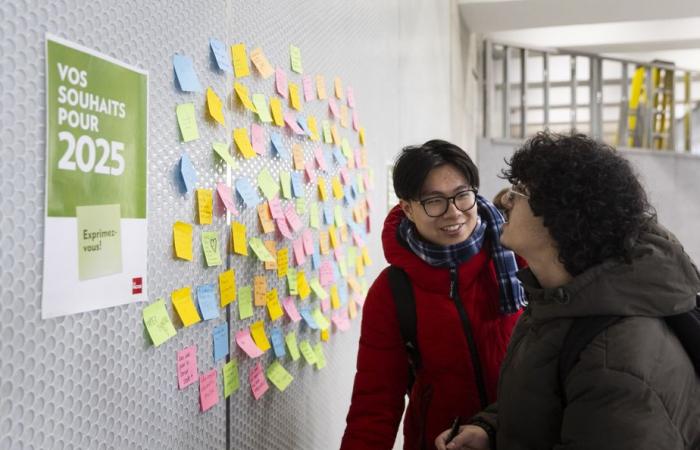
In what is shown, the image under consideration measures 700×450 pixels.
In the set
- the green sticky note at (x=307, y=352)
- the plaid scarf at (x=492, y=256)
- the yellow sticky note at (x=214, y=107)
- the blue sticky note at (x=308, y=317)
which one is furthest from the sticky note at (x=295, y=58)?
the green sticky note at (x=307, y=352)

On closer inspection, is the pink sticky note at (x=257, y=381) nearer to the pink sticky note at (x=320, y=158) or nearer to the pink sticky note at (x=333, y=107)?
the pink sticky note at (x=320, y=158)

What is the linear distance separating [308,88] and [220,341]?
864 mm

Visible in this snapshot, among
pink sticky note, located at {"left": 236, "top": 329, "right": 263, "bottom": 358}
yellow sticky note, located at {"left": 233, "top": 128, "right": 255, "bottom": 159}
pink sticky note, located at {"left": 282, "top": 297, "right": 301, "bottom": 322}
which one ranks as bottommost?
pink sticky note, located at {"left": 236, "top": 329, "right": 263, "bottom": 358}

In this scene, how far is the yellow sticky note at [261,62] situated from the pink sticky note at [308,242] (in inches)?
19.9

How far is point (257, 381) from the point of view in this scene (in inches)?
61.9

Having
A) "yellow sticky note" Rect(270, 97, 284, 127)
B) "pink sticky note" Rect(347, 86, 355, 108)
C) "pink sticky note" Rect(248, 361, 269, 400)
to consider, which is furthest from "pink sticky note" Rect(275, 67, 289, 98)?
"pink sticky note" Rect(248, 361, 269, 400)

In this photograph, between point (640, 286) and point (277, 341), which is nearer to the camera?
point (640, 286)

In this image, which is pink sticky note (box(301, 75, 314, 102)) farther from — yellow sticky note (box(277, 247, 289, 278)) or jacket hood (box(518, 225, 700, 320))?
jacket hood (box(518, 225, 700, 320))

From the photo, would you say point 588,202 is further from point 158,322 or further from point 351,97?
point 351,97

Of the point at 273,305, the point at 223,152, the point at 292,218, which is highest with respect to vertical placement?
the point at 223,152

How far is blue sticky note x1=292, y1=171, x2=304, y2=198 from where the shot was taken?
70.1 inches

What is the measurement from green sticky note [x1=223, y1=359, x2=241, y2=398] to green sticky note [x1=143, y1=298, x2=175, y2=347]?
0.88 feet

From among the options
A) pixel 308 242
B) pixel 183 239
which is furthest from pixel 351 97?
pixel 183 239

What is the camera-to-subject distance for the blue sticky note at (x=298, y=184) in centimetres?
178
